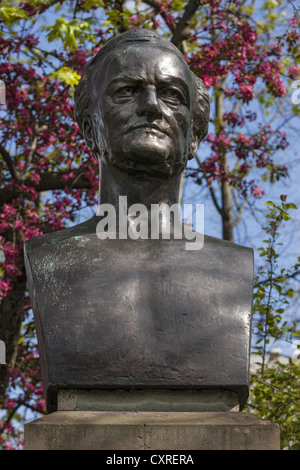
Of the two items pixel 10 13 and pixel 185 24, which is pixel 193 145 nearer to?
pixel 185 24

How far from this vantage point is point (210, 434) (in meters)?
3.38

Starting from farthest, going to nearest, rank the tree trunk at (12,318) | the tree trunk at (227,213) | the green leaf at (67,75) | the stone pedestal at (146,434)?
the tree trunk at (227,213), the tree trunk at (12,318), the green leaf at (67,75), the stone pedestal at (146,434)

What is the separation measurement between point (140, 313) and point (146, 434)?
590 mm

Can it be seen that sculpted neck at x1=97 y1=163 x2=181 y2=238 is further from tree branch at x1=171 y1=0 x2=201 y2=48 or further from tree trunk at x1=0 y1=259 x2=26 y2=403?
tree branch at x1=171 y1=0 x2=201 y2=48

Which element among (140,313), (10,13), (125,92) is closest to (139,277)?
(140,313)

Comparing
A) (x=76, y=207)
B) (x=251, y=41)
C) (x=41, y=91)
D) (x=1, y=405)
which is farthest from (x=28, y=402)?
(x=251, y=41)

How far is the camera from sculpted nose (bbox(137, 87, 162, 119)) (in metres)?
3.99

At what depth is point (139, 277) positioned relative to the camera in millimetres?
3861

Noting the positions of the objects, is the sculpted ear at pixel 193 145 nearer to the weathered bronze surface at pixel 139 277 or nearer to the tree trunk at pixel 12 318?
the weathered bronze surface at pixel 139 277

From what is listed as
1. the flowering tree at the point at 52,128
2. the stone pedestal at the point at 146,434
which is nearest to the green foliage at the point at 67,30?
the flowering tree at the point at 52,128

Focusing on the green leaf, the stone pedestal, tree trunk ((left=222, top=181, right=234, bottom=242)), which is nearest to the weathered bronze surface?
the stone pedestal

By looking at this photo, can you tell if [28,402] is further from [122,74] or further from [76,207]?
[122,74]

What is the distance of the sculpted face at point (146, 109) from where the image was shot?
400 centimetres

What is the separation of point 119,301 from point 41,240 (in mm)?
617
